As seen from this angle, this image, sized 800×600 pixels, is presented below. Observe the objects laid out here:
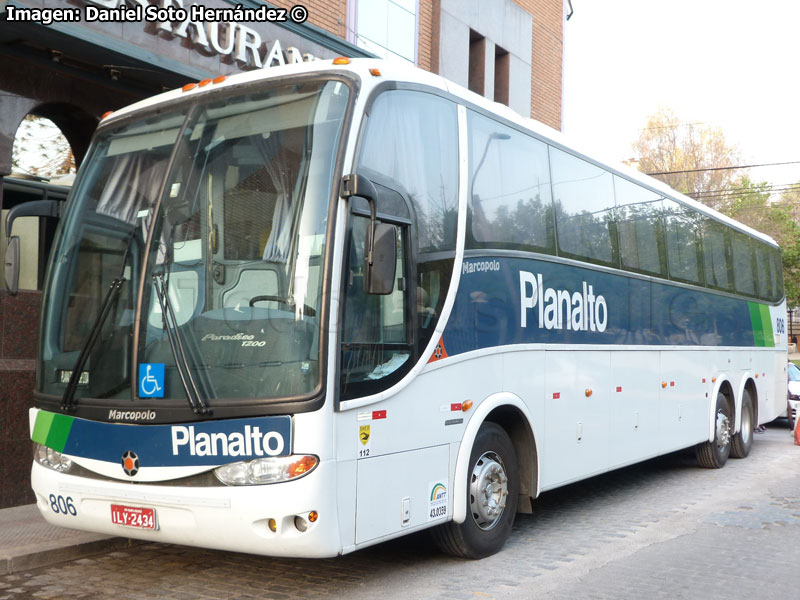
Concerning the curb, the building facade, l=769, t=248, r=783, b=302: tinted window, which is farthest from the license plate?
l=769, t=248, r=783, b=302: tinted window

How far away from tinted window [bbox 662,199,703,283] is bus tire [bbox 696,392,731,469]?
1988 millimetres

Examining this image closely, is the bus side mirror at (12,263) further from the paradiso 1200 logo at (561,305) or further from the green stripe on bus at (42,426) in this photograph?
the paradiso 1200 logo at (561,305)

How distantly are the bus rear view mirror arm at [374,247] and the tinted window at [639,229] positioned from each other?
15.7 ft

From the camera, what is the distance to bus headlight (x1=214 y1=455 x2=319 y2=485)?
5.01 metres

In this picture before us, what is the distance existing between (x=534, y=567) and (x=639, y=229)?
Answer: 15.8 ft

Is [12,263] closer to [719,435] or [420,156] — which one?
[420,156]

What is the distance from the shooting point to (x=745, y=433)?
44.9 feet

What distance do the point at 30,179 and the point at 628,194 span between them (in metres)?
6.70

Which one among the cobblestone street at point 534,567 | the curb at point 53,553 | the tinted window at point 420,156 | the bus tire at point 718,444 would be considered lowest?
the cobblestone street at point 534,567

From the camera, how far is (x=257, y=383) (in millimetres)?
5098

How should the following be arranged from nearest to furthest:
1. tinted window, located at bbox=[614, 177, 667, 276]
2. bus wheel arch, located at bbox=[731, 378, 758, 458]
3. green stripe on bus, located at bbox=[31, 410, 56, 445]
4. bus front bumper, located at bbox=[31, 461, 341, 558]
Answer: bus front bumper, located at bbox=[31, 461, 341, 558]
green stripe on bus, located at bbox=[31, 410, 56, 445]
tinted window, located at bbox=[614, 177, 667, 276]
bus wheel arch, located at bbox=[731, 378, 758, 458]

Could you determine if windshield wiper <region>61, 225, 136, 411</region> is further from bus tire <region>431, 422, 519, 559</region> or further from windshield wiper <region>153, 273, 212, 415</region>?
bus tire <region>431, 422, 519, 559</region>

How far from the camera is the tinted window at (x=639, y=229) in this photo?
31.5ft

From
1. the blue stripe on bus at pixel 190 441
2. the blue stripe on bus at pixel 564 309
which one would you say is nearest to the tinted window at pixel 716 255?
the blue stripe on bus at pixel 564 309
